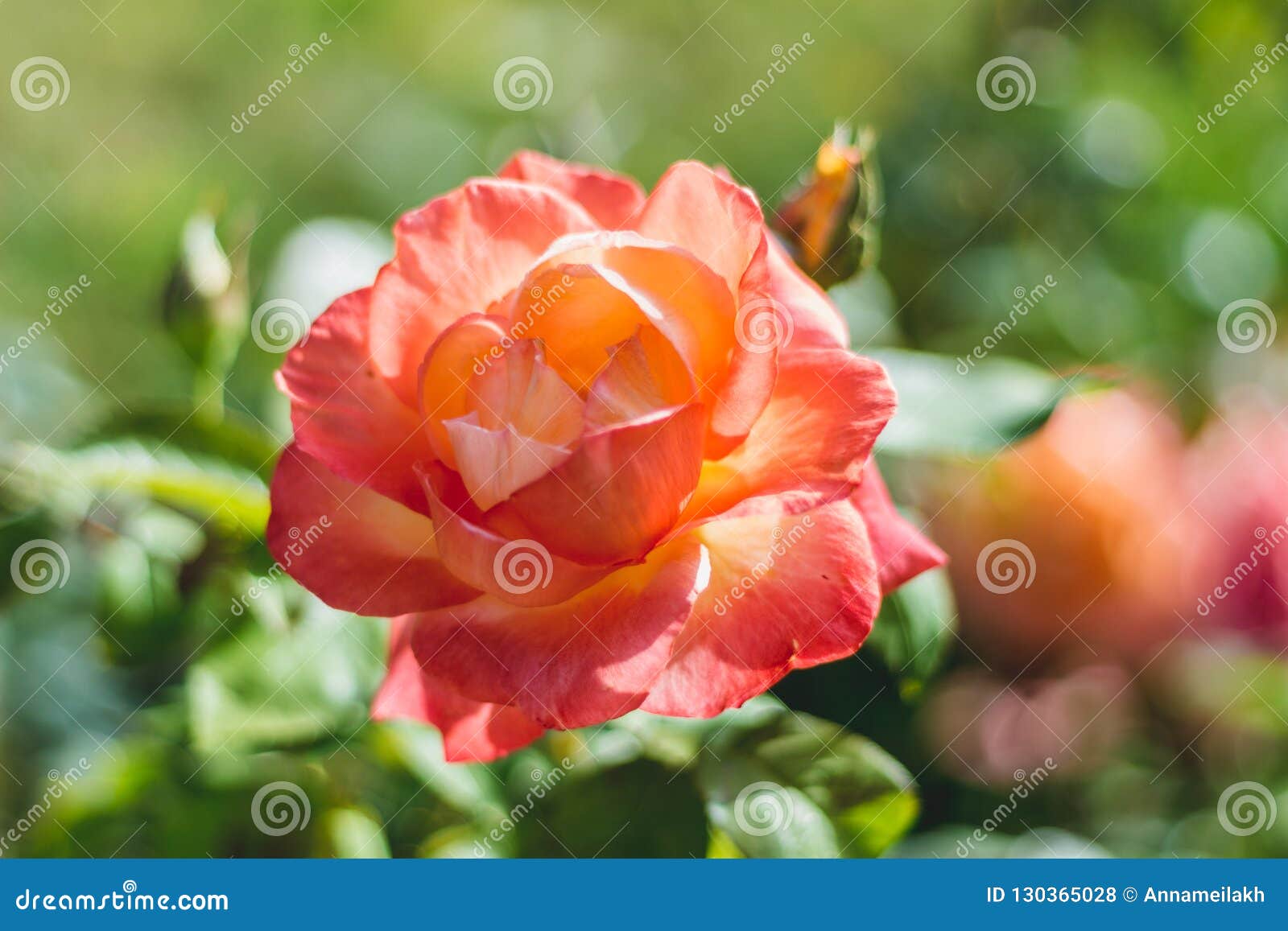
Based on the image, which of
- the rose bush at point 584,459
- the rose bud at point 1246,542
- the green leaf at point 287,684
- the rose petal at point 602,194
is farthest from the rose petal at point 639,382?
the rose bud at point 1246,542

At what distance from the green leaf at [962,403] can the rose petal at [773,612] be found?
0.18 m

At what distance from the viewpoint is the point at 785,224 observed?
2.60ft

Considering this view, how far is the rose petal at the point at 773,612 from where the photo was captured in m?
0.58

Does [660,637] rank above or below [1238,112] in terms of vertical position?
below

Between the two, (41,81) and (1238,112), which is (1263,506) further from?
(41,81)

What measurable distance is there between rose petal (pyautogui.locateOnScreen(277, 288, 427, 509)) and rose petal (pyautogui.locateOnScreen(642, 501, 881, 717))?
15 centimetres

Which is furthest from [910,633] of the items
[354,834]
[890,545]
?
[354,834]

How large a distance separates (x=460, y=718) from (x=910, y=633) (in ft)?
0.89

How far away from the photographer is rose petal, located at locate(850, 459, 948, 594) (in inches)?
26.3

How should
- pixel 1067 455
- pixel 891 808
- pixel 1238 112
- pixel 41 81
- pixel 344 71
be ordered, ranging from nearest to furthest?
pixel 891 808 < pixel 1067 455 < pixel 1238 112 < pixel 41 81 < pixel 344 71

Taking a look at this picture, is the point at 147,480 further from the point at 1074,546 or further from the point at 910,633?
the point at 1074,546

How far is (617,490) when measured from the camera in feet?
1.82

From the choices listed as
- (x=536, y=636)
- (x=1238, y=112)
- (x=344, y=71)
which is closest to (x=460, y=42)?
(x=344, y=71)

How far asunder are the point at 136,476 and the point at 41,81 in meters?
1.22
